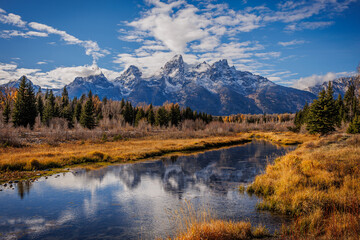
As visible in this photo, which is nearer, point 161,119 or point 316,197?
point 316,197

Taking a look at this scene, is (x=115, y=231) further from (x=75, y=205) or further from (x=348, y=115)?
(x=348, y=115)

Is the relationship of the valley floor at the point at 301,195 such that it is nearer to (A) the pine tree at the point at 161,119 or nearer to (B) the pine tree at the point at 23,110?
(B) the pine tree at the point at 23,110

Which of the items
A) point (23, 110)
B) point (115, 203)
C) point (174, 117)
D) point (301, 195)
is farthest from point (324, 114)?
point (23, 110)

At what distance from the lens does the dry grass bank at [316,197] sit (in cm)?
917

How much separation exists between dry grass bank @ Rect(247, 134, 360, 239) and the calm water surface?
49.0 inches

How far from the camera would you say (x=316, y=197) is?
12.6 m

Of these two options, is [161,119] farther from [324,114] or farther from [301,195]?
[301,195]

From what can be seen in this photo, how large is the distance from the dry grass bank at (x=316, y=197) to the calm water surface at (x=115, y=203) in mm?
1245

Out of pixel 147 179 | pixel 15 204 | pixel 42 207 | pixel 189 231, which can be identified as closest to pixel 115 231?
pixel 189 231

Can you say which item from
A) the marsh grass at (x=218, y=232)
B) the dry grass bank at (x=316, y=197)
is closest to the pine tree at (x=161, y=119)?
the dry grass bank at (x=316, y=197)

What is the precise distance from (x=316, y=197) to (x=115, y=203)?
12036mm

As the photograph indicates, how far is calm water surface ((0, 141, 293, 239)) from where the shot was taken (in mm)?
10867

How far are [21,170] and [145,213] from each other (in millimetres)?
16228

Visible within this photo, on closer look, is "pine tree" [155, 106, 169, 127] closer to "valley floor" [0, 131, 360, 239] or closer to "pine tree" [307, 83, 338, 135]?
"pine tree" [307, 83, 338, 135]
